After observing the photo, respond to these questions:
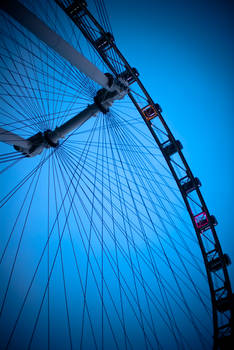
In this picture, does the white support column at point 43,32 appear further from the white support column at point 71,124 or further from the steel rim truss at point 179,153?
the steel rim truss at point 179,153

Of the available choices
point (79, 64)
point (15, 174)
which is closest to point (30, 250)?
point (15, 174)

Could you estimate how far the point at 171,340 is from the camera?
19844mm

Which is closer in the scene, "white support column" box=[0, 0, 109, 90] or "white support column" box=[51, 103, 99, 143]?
"white support column" box=[0, 0, 109, 90]

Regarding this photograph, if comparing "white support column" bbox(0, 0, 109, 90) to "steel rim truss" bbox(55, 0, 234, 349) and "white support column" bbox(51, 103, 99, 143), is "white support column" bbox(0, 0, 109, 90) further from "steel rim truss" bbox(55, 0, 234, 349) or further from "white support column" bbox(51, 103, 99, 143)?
"steel rim truss" bbox(55, 0, 234, 349)

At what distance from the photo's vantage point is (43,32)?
548 centimetres

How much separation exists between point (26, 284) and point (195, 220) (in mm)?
17918

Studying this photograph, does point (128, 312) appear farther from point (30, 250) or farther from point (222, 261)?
point (222, 261)

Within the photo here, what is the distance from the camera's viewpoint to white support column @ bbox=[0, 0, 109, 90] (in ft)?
16.3

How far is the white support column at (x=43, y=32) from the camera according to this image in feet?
16.3

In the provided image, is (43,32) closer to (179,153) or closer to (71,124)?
(71,124)

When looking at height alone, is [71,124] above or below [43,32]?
above

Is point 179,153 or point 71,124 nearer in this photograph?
point 71,124

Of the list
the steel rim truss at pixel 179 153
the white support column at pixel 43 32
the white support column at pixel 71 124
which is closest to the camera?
the white support column at pixel 43 32

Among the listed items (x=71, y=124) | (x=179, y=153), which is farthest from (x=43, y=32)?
(x=179, y=153)
